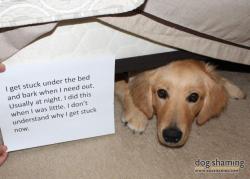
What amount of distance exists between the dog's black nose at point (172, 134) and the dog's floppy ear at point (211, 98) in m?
0.17

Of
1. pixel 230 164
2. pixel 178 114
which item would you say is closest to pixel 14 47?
pixel 178 114

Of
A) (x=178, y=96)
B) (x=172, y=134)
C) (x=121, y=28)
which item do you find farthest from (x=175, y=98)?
(x=121, y=28)

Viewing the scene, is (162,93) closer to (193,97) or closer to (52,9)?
(193,97)

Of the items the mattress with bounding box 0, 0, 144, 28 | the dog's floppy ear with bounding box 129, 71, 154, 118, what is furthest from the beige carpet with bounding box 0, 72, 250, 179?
the mattress with bounding box 0, 0, 144, 28

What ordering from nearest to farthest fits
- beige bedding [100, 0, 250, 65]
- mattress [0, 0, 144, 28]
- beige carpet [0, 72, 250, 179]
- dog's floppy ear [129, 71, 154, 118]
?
mattress [0, 0, 144, 28]
beige bedding [100, 0, 250, 65]
beige carpet [0, 72, 250, 179]
dog's floppy ear [129, 71, 154, 118]

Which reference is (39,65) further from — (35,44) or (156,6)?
(156,6)

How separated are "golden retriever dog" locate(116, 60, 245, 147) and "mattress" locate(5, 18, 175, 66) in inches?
7.8

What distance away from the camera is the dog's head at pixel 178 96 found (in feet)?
4.74

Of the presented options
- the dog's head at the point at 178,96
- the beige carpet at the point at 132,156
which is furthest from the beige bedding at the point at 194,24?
the beige carpet at the point at 132,156

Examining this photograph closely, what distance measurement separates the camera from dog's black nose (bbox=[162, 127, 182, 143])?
1436mm

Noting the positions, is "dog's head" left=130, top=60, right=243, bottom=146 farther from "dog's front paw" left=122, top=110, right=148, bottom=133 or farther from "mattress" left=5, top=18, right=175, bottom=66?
"mattress" left=5, top=18, right=175, bottom=66

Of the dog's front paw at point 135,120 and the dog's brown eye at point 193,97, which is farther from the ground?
the dog's brown eye at point 193,97

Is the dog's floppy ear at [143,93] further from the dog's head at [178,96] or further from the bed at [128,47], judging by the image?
the bed at [128,47]

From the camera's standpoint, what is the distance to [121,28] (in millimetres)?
A: 1209
